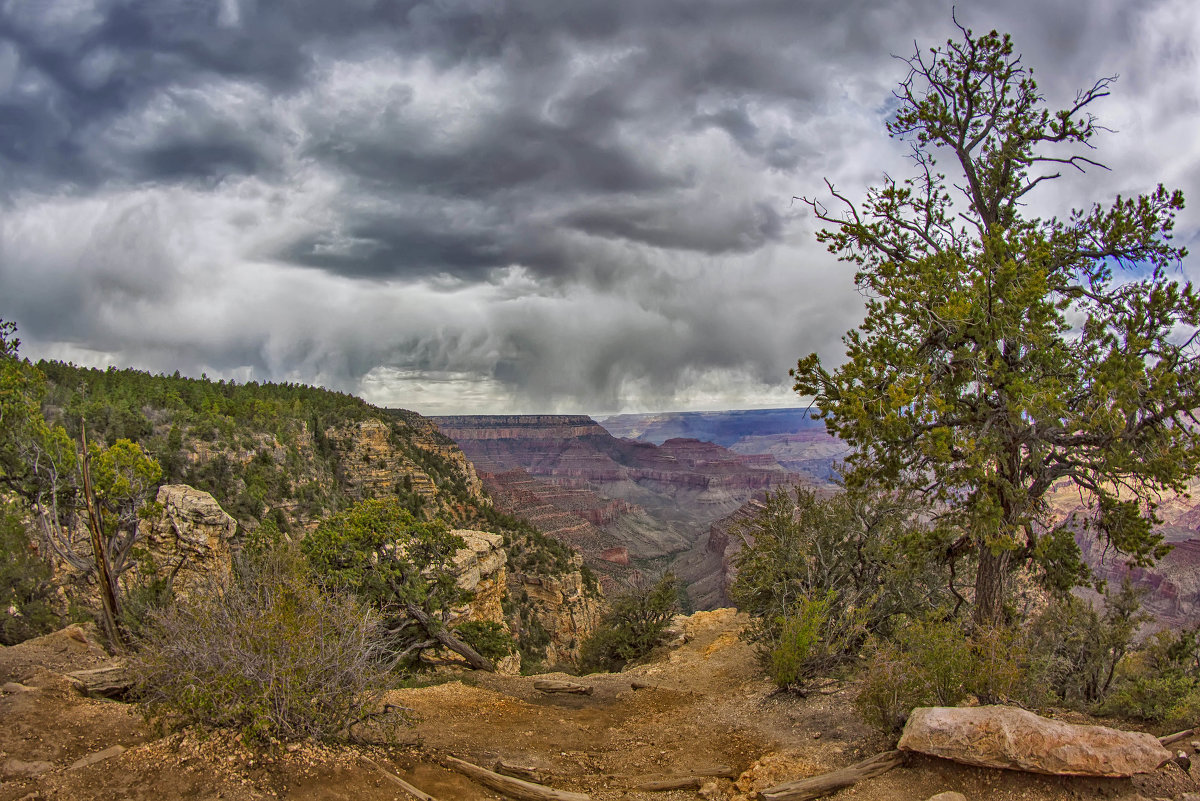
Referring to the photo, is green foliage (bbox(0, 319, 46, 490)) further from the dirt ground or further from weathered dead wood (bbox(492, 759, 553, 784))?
weathered dead wood (bbox(492, 759, 553, 784))

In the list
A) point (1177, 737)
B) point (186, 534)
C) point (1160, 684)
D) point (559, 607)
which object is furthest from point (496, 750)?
point (559, 607)

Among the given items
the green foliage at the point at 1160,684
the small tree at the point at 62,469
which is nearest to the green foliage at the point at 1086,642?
the green foliage at the point at 1160,684

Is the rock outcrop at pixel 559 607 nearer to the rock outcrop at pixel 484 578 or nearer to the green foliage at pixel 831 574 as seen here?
the rock outcrop at pixel 484 578

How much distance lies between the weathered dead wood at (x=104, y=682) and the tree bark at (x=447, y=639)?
8.84 metres

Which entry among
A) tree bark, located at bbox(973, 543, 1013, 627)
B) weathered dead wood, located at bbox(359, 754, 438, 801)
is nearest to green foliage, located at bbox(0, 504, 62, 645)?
weathered dead wood, located at bbox(359, 754, 438, 801)

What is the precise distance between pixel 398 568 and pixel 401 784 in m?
12.8

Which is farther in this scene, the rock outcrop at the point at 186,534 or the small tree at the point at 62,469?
the rock outcrop at the point at 186,534

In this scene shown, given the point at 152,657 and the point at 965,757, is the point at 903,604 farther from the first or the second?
the point at 152,657

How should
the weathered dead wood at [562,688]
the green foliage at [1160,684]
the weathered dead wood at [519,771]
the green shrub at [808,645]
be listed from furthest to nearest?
the weathered dead wood at [562,688] < the green shrub at [808,645] < the green foliage at [1160,684] < the weathered dead wood at [519,771]

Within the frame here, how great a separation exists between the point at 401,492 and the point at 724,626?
34.1 m

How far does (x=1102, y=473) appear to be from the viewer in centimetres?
936

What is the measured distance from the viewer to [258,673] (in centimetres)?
728

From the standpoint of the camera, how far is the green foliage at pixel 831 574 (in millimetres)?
14648

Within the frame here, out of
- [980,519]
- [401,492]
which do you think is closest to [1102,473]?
[980,519]
